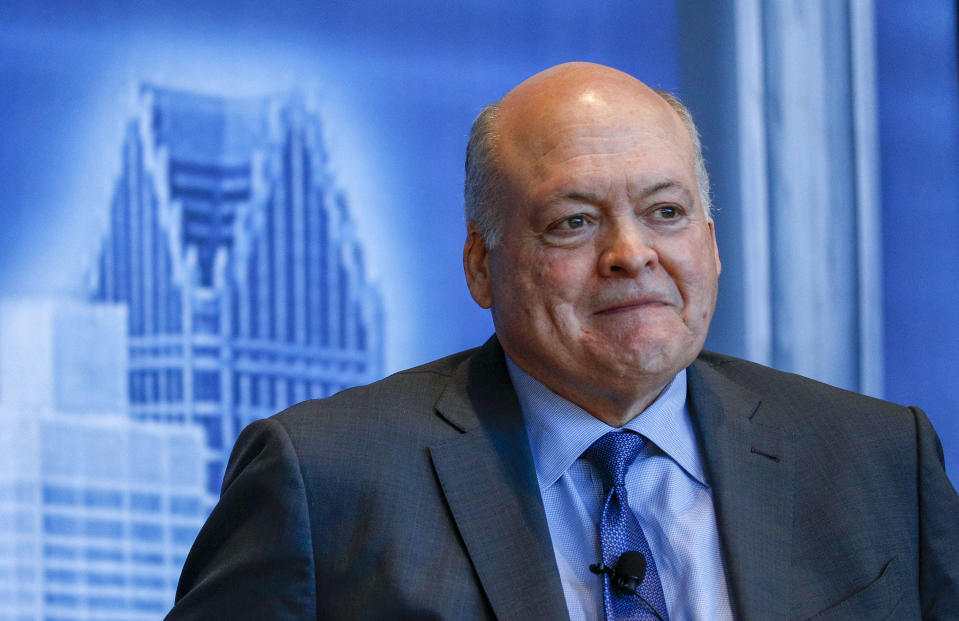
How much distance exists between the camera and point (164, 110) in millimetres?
2744

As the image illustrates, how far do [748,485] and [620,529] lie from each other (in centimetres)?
22

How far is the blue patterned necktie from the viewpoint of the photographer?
1.46m

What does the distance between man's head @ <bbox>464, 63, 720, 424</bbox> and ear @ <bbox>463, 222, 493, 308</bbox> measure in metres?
0.05

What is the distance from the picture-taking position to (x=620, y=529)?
5.00ft

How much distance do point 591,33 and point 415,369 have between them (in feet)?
5.67

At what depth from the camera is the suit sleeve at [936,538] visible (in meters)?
1.60

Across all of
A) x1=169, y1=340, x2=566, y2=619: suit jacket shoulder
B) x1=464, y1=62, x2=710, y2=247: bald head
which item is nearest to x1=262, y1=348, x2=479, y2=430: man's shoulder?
x1=169, y1=340, x2=566, y2=619: suit jacket shoulder

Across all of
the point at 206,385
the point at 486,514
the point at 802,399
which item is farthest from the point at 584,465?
the point at 206,385

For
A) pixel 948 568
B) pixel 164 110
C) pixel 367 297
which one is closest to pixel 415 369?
pixel 948 568

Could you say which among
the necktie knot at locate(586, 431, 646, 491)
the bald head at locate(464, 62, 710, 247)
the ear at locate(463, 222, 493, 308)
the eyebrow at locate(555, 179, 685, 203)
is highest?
the bald head at locate(464, 62, 710, 247)

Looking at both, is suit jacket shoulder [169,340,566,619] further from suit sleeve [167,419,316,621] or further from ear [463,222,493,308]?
ear [463,222,493,308]

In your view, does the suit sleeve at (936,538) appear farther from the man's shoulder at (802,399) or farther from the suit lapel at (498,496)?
the suit lapel at (498,496)

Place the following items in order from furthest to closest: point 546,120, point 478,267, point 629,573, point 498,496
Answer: point 478,267 → point 546,120 → point 498,496 → point 629,573

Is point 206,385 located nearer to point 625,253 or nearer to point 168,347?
point 168,347
